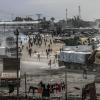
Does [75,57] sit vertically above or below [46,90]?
above

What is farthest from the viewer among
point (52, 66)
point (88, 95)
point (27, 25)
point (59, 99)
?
point (27, 25)

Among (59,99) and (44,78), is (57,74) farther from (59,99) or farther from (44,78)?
(59,99)

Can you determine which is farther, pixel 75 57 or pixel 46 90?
pixel 75 57

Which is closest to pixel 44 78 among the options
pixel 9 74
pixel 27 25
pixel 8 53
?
pixel 9 74

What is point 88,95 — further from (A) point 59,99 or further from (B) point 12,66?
(B) point 12,66

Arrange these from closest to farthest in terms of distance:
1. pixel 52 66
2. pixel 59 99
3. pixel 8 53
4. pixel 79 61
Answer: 1. pixel 59 99
2. pixel 79 61
3. pixel 52 66
4. pixel 8 53

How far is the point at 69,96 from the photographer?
28.2m

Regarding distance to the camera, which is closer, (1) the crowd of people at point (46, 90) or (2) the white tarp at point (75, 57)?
(1) the crowd of people at point (46, 90)

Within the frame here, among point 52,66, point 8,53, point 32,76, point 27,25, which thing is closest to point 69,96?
point 32,76

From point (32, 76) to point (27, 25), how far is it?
155m

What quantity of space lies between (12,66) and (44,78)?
407 centimetres

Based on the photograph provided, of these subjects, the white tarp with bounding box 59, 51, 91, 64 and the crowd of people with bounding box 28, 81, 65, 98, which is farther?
the white tarp with bounding box 59, 51, 91, 64

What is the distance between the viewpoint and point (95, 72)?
43.6 meters

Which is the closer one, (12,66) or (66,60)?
(12,66)
